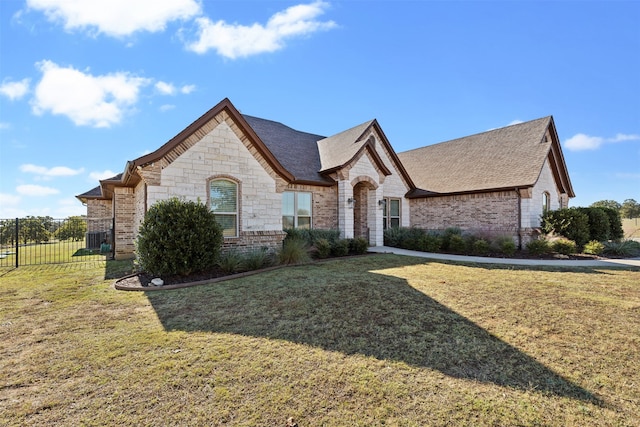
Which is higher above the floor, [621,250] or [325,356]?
[621,250]

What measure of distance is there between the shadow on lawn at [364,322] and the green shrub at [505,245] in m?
8.38

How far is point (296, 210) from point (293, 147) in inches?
190

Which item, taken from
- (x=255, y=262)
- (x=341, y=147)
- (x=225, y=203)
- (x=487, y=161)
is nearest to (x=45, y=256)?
(x=225, y=203)

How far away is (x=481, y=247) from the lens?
13.7m

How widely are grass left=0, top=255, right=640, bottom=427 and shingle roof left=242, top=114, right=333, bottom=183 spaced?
907 centimetres

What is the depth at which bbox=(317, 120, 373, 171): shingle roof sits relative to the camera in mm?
15484

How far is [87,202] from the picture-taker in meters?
19.7

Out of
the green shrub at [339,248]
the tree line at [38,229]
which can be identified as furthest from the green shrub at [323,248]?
the tree line at [38,229]

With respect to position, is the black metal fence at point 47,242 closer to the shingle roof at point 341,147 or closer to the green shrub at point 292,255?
the green shrub at point 292,255

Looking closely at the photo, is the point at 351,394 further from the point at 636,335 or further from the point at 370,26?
the point at 370,26

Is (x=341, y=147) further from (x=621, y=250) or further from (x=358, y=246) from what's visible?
(x=621, y=250)

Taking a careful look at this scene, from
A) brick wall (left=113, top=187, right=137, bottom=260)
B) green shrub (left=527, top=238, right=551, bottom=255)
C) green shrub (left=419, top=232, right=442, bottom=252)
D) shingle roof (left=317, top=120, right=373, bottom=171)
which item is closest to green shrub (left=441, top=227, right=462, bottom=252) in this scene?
green shrub (left=419, top=232, right=442, bottom=252)

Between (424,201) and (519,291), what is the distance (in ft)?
41.2

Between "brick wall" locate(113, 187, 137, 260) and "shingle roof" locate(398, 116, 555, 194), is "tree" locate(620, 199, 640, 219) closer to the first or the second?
"shingle roof" locate(398, 116, 555, 194)
